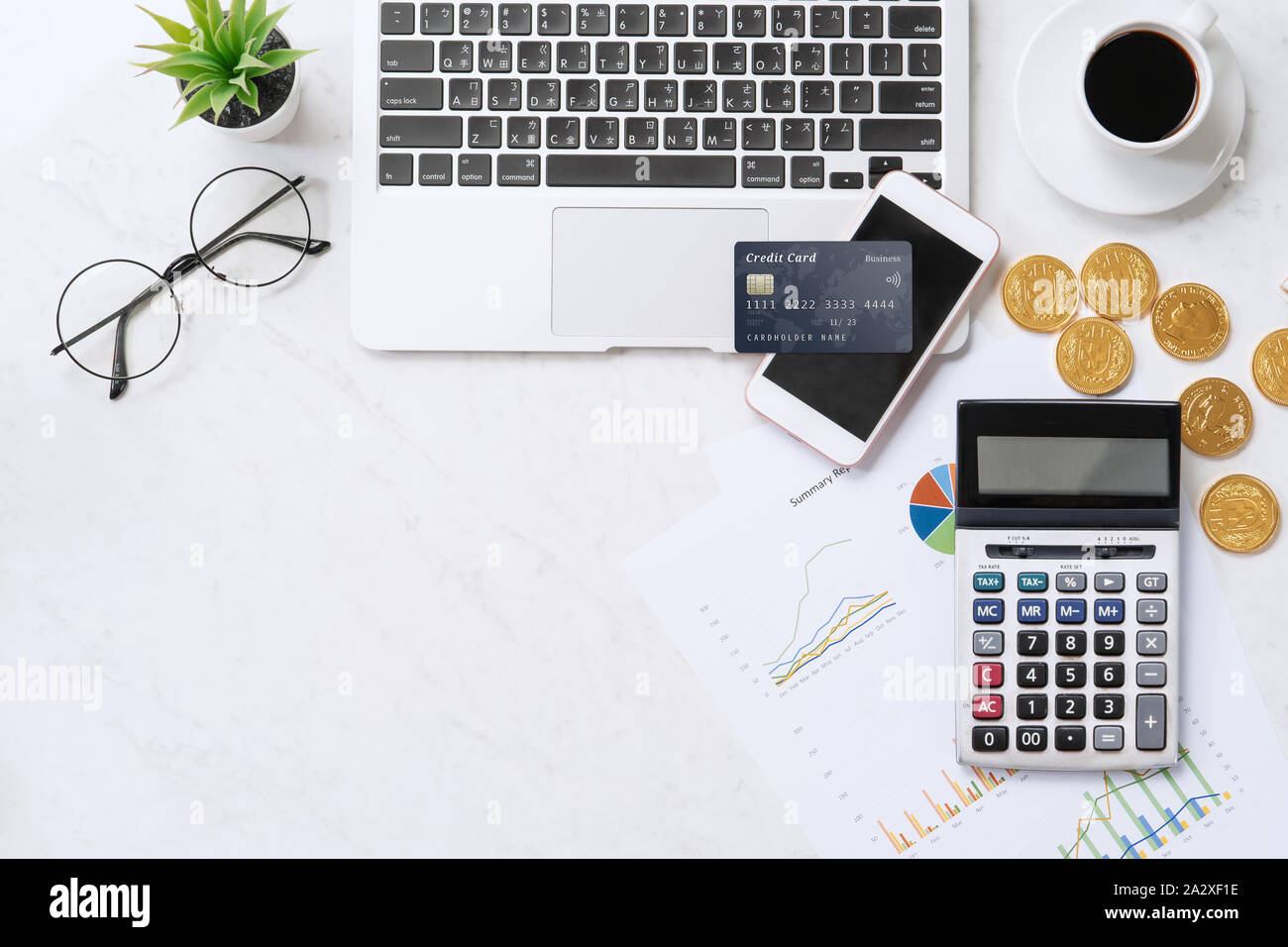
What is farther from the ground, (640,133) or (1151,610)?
(640,133)

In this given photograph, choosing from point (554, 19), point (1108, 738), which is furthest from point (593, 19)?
point (1108, 738)

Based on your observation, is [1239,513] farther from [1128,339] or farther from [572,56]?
[572,56]

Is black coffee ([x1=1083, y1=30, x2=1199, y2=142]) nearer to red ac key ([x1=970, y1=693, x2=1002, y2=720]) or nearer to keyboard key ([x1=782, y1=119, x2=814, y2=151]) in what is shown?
keyboard key ([x1=782, y1=119, x2=814, y2=151])

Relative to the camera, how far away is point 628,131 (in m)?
0.66

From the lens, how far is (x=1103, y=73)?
621mm

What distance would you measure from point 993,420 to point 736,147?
0.30 metres

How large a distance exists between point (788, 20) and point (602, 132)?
0.18 meters

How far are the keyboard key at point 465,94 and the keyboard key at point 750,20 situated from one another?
0.21 metres

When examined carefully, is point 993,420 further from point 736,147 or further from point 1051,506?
point 736,147

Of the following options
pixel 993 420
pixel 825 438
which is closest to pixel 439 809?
pixel 825 438

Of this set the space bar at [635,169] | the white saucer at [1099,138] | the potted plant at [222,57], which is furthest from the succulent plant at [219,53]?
the white saucer at [1099,138]

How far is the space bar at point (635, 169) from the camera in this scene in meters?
0.66

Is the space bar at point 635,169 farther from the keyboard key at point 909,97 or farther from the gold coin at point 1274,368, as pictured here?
the gold coin at point 1274,368

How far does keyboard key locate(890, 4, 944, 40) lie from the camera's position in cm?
66
